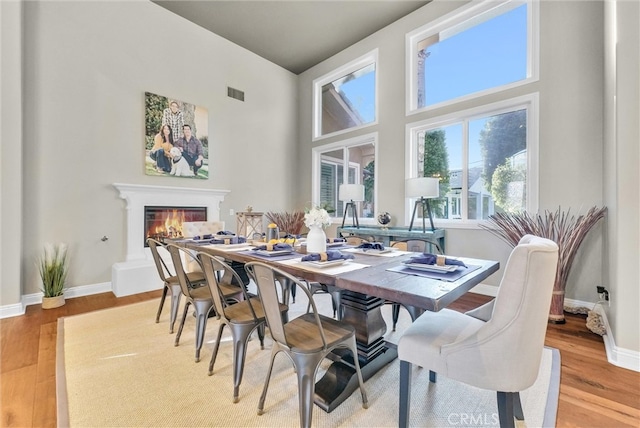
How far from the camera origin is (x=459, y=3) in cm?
397

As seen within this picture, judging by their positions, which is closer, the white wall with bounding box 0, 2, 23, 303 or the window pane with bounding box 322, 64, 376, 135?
the white wall with bounding box 0, 2, 23, 303

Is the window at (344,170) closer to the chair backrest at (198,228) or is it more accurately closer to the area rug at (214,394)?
the chair backrest at (198,228)

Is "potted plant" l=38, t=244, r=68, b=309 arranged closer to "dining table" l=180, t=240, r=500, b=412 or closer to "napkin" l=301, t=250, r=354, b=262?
"dining table" l=180, t=240, r=500, b=412

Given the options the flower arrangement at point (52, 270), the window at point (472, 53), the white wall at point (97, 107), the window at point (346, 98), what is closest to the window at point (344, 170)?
the window at point (346, 98)

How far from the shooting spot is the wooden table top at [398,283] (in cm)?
116

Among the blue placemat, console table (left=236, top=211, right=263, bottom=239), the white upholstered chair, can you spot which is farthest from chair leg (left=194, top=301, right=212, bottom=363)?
console table (left=236, top=211, right=263, bottom=239)

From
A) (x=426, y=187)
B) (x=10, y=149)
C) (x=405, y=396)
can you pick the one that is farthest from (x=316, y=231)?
(x=10, y=149)

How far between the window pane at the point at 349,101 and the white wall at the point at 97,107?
2.09 meters

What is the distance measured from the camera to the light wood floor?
1521mm

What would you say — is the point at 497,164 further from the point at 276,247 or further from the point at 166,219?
the point at 166,219

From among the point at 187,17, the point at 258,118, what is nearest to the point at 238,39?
the point at 187,17

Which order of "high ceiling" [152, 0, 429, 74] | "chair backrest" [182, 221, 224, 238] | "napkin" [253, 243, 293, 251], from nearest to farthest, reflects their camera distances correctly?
"napkin" [253, 243, 293, 251]
"chair backrest" [182, 221, 224, 238]
"high ceiling" [152, 0, 429, 74]

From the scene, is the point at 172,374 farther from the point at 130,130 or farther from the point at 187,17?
the point at 187,17

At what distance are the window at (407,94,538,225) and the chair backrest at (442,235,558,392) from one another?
2.79m
